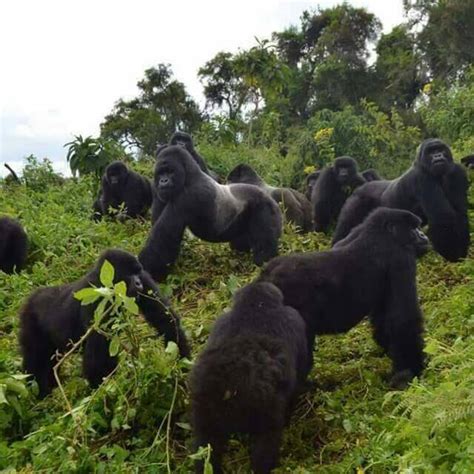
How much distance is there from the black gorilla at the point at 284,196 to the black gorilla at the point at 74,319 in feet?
16.7

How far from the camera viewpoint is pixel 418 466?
104 inches

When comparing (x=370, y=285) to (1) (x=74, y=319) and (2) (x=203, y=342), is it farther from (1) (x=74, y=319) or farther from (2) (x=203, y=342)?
(1) (x=74, y=319)

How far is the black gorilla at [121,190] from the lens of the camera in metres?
A: 9.81

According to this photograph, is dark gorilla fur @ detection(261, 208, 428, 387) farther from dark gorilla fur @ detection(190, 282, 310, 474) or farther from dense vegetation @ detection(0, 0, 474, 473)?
dark gorilla fur @ detection(190, 282, 310, 474)

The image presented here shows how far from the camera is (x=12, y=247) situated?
24.3 ft

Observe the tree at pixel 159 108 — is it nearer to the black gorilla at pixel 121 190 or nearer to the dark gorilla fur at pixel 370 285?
the black gorilla at pixel 121 190

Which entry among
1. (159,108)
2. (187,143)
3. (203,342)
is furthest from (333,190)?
(159,108)

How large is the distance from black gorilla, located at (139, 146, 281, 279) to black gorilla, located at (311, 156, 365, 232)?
135cm

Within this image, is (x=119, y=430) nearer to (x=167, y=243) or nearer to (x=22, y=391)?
(x=22, y=391)

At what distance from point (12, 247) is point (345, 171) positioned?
4.18m

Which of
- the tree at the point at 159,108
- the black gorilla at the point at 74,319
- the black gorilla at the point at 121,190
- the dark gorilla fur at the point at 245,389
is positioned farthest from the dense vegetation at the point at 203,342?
the tree at the point at 159,108

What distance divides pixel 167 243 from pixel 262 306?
126 inches

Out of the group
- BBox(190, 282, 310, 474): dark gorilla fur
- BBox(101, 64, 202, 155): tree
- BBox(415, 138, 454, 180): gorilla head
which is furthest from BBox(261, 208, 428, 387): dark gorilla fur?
BBox(101, 64, 202, 155): tree

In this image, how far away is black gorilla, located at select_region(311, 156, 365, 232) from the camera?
29.5ft
